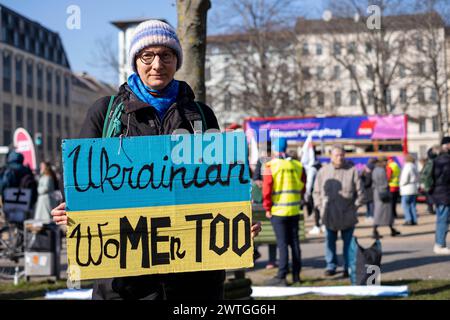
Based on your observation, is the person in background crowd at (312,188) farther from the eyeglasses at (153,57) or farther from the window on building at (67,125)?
the window on building at (67,125)

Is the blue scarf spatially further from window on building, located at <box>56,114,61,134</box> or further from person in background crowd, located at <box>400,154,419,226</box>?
window on building, located at <box>56,114,61,134</box>

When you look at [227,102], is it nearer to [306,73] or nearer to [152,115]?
[306,73]

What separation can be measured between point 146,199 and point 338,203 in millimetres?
7584

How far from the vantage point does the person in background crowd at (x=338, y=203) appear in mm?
10422

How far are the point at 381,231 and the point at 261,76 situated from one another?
22.4 metres

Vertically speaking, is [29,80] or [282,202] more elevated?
[29,80]

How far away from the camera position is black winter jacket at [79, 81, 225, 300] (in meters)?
3.18

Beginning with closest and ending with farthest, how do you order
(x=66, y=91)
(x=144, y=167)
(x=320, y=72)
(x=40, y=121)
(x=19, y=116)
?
(x=144, y=167)
(x=320, y=72)
(x=19, y=116)
(x=40, y=121)
(x=66, y=91)

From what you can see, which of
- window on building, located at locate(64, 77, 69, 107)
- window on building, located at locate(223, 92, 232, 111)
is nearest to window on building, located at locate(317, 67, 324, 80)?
window on building, located at locate(223, 92, 232, 111)

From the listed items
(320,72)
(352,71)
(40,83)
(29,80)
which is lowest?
(352,71)

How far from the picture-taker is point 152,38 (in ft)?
10.9

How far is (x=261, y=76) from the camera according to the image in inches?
1527

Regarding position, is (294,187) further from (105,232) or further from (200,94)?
(105,232)

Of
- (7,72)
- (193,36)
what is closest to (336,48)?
(193,36)
